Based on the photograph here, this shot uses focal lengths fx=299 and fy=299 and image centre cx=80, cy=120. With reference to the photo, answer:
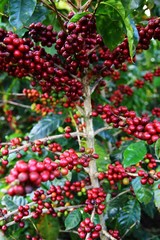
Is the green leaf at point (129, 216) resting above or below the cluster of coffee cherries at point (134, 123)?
below

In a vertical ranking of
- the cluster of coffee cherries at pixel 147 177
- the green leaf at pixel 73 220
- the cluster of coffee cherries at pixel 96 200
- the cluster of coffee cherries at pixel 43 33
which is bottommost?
the green leaf at pixel 73 220

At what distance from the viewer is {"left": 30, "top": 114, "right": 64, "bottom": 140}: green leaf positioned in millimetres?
1675

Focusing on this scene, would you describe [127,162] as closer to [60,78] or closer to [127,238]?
[60,78]

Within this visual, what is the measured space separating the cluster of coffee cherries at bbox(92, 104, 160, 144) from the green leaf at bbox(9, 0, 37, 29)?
48 cm

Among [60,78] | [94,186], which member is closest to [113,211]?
[94,186]

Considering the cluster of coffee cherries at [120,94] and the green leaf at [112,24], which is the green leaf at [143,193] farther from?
the cluster of coffee cherries at [120,94]

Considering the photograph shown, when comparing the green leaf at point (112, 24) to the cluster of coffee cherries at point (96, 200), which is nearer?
the green leaf at point (112, 24)

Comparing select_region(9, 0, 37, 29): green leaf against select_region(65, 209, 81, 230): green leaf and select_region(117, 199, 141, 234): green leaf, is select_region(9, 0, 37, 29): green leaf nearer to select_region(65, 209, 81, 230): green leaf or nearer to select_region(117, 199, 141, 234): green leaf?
select_region(65, 209, 81, 230): green leaf

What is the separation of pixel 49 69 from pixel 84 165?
0.40 metres

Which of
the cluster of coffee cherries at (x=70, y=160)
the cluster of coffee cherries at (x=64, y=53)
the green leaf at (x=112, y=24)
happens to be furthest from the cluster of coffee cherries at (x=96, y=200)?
the green leaf at (x=112, y=24)

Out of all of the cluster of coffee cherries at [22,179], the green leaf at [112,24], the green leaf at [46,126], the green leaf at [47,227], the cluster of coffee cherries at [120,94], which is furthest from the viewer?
the cluster of coffee cherries at [120,94]

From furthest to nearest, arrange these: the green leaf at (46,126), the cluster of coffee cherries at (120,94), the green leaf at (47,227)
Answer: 1. the cluster of coffee cherries at (120,94)
2. the green leaf at (46,126)
3. the green leaf at (47,227)

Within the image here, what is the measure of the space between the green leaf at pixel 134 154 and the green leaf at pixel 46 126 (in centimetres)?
67

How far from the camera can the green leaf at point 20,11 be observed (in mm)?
981
